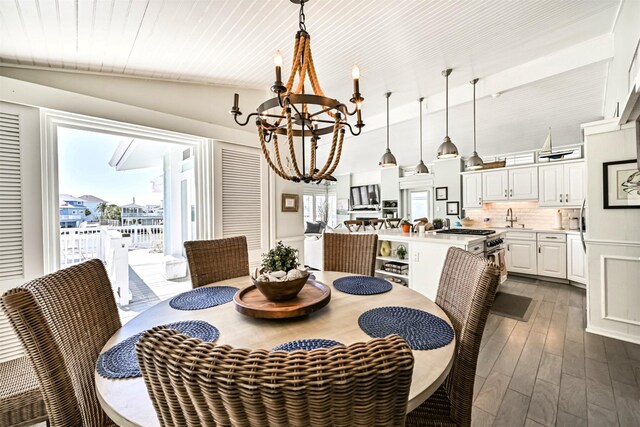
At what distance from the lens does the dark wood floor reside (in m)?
1.68

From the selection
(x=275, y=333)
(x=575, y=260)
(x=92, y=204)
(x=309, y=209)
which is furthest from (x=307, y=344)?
(x=309, y=209)

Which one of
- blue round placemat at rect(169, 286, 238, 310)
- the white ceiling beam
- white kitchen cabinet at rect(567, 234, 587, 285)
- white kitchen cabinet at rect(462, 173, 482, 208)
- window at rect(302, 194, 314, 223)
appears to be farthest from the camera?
window at rect(302, 194, 314, 223)

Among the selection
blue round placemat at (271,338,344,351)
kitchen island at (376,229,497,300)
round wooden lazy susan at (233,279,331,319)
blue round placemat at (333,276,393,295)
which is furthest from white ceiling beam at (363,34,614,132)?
blue round placemat at (271,338,344,351)

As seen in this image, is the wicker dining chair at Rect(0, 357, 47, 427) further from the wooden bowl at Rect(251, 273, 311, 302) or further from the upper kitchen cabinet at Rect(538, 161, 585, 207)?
the upper kitchen cabinet at Rect(538, 161, 585, 207)

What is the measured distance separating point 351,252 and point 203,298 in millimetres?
1312

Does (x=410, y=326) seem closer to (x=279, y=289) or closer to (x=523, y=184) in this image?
(x=279, y=289)

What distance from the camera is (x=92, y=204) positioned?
3584mm

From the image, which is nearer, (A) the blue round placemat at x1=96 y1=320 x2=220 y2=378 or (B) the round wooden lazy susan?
(A) the blue round placemat at x1=96 y1=320 x2=220 y2=378

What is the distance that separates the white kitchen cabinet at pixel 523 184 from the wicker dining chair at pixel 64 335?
20.4 ft

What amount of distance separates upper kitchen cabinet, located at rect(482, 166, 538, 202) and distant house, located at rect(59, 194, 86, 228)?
6.72 meters

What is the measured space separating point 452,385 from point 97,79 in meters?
3.28

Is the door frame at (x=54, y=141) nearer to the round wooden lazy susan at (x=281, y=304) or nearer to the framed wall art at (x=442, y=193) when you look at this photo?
the round wooden lazy susan at (x=281, y=304)

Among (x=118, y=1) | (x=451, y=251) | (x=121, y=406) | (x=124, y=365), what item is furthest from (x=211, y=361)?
(x=118, y=1)

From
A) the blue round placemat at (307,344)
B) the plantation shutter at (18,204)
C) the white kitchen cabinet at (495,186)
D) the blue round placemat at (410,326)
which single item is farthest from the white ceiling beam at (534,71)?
the plantation shutter at (18,204)
